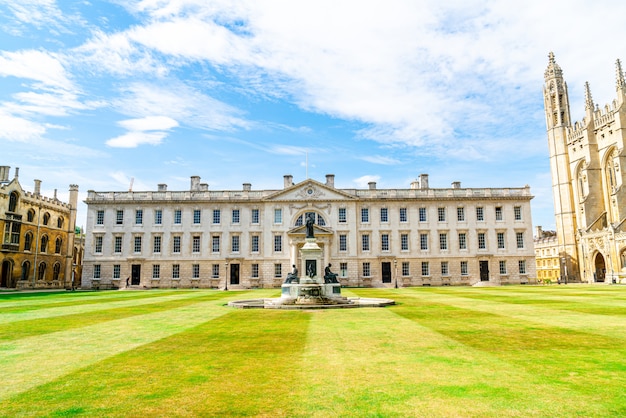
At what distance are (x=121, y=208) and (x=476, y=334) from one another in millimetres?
51129

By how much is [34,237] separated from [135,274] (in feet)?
43.3

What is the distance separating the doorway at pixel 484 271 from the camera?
52.7 metres

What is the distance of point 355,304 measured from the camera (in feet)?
68.2

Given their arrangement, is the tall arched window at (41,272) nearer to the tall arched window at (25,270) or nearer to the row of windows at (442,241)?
the tall arched window at (25,270)

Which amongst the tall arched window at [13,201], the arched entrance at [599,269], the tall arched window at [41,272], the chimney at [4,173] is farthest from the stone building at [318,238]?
the arched entrance at [599,269]

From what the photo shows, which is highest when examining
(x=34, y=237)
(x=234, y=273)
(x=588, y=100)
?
(x=588, y=100)

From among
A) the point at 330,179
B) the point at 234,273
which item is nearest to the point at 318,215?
the point at 330,179

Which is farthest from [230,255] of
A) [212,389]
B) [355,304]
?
[212,389]

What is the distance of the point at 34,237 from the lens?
174 ft

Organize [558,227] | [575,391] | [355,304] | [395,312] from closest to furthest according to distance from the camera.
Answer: [575,391], [395,312], [355,304], [558,227]

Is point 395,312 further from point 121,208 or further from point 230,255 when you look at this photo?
point 121,208

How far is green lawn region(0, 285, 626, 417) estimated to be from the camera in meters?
5.45

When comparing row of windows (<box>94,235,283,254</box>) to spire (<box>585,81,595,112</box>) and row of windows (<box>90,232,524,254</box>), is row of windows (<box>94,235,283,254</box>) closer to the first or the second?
row of windows (<box>90,232,524,254</box>)

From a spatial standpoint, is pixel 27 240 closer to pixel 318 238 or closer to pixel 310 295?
pixel 318 238
